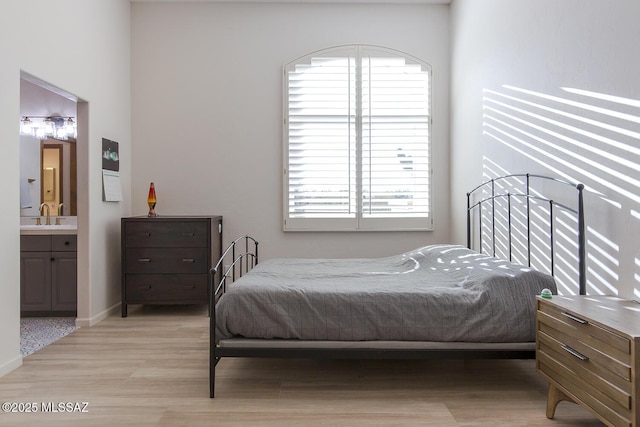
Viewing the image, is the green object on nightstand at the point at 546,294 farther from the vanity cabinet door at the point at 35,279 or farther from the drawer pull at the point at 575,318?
the vanity cabinet door at the point at 35,279

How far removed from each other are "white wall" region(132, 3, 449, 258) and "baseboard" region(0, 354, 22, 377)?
2.24 meters

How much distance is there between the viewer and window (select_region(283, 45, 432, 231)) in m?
5.20

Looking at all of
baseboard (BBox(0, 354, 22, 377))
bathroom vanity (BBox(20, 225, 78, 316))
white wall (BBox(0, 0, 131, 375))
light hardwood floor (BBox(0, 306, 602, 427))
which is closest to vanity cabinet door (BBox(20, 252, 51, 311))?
bathroom vanity (BBox(20, 225, 78, 316))

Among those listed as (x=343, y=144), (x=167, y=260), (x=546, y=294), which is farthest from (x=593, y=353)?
(x=167, y=260)

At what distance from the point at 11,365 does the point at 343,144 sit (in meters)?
3.40

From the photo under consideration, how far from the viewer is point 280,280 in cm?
312

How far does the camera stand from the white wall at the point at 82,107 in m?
3.12

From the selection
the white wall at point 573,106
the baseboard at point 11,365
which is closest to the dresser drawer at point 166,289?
the baseboard at point 11,365

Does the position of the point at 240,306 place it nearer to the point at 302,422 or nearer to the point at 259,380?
the point at 259,380

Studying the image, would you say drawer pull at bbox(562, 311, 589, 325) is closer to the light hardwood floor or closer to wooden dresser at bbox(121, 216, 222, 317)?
the light hardwood floor

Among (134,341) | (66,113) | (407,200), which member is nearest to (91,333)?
(134,341)

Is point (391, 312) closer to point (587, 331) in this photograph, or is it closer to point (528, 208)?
point (587, 331)

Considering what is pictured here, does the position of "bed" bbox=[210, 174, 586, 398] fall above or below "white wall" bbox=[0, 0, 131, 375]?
below

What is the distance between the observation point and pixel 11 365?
124 inches
